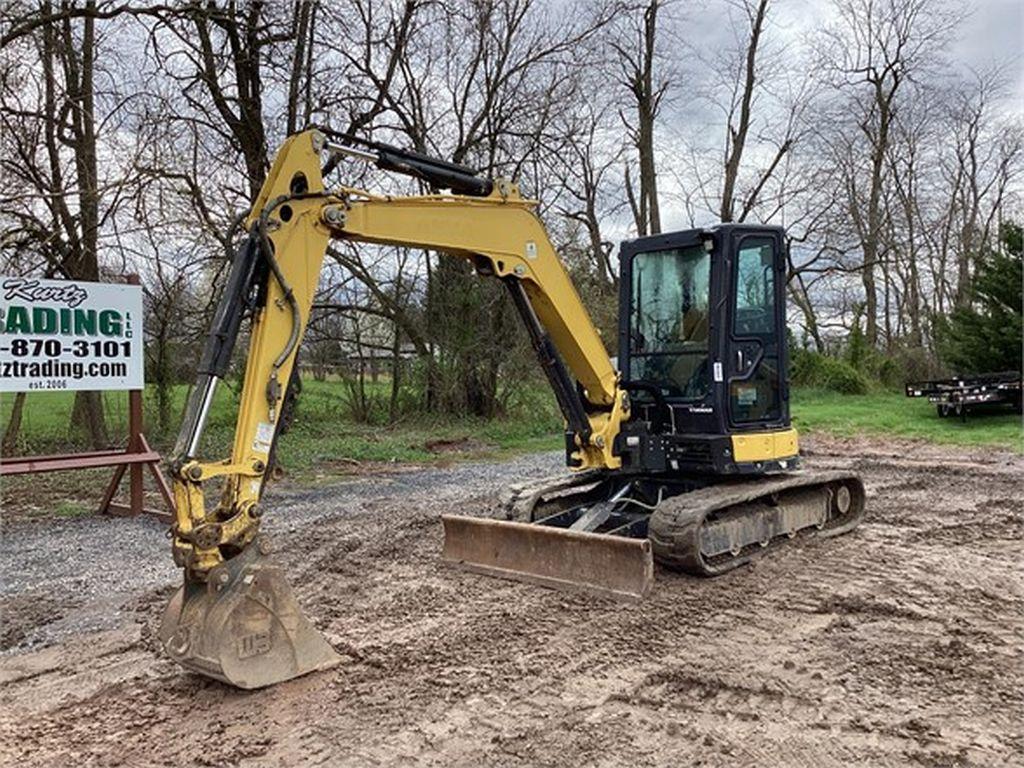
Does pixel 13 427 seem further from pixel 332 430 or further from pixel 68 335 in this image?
pixel 332 430

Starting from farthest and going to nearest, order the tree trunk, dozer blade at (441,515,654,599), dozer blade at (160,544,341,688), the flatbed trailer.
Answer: the flatbed trailer
the tree trunk
dozer blade at (441,515,654,599)
dozer blade at (160,544,341,688)

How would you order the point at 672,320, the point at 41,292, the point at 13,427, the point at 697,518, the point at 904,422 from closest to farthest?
1. the point at 697,518
2. the point at 672,320
3. the point at 41,292
4. the point at 13,427
5. the point at 904,422

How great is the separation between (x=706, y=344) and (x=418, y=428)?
10.8 meters

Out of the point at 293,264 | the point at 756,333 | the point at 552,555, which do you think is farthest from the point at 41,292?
the point at 756,333

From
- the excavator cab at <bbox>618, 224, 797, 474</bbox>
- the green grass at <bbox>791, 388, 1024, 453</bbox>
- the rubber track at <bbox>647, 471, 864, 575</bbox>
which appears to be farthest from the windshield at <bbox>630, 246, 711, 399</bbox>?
the green grass at <bbox>791, 388, 1024, 453</bbox>

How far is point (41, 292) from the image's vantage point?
7754 mm

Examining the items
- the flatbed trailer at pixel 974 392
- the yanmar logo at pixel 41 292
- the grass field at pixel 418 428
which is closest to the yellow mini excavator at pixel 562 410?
the yanmar logo at pixel 41 292

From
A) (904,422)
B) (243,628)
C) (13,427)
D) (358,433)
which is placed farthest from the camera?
(904,422)

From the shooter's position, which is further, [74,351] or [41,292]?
[74,351]

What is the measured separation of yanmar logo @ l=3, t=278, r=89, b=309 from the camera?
7.59 meters

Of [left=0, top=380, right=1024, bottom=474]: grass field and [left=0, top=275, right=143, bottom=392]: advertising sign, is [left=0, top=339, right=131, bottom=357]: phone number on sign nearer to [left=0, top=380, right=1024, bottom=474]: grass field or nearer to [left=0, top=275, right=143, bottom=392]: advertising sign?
[left=0, top=275, right=143, bottom=392]: advertising sign

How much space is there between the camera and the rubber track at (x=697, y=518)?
19.0 ft

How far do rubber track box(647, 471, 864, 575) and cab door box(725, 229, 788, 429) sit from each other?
1.51 ft

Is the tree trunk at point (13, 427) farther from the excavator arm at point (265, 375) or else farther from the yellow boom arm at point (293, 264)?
the yellow boom arm at point (293, 264)
